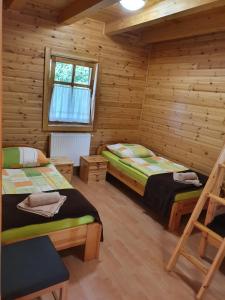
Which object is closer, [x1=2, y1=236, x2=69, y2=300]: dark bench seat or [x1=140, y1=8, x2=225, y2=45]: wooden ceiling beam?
[x1=2, y1=236, x2=69, y2=300]: dark bench seat

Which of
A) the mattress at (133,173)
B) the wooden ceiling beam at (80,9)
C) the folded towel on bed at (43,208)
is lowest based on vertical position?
the mattress at (133,173)

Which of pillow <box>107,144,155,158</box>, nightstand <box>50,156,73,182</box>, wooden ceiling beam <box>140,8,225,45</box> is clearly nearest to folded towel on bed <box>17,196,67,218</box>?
nightstand <box>50,156,73,182</box>

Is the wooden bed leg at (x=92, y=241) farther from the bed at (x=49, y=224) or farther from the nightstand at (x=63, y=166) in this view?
the nightstand at (x=63, y=166)

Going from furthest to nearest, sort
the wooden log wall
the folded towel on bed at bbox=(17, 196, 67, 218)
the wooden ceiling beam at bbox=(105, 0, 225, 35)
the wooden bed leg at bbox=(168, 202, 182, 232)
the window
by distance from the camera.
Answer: the window → the wooden log wall → the wooden bed leg at bbox=(168, 202, 182, 232) → the wooden ceiling beam at bbox=(105, 0, 225, 35) → the folded towel on bed at bbox=(17, 196, 67, 218)

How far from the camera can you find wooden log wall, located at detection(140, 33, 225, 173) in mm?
3428

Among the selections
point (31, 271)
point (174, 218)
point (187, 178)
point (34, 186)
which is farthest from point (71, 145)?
point (31, 271)

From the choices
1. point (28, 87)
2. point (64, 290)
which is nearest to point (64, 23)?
point (28, 87)

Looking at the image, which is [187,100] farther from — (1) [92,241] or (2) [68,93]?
(1) [92,241]

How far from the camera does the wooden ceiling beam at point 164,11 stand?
239cm

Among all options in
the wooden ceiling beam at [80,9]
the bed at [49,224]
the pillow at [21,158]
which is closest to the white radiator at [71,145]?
the pillow at [21,158]

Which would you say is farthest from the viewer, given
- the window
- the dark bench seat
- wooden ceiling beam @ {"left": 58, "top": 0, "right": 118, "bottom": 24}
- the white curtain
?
the white curtain

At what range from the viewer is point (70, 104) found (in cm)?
405

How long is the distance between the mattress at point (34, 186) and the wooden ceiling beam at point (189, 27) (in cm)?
267

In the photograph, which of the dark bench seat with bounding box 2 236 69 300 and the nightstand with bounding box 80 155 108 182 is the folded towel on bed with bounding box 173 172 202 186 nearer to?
the nightstand with bounding box 80 155 108 182
